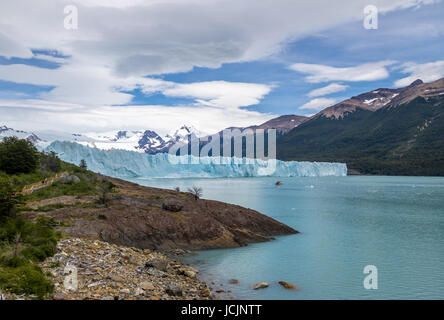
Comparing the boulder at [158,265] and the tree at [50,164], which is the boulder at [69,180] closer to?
the tree at [50,164]

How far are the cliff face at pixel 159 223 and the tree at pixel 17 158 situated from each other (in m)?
7.38

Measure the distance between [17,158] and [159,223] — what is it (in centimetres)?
1388

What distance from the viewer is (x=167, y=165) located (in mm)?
98312

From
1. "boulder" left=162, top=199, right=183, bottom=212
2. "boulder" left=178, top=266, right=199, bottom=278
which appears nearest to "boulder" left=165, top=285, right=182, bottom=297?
"boulder" left=178, top=266, right=199, bottom=278

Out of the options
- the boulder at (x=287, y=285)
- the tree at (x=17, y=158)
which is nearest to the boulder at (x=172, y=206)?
the boulder at (x=287, y=285)

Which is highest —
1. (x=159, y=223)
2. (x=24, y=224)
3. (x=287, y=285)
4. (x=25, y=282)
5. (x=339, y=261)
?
(x=24, y=224)

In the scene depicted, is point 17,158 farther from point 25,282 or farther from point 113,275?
point 25,282

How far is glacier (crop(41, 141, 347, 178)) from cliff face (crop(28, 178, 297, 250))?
58795 mm

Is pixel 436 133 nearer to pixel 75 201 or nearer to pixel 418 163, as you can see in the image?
pixel 418 163

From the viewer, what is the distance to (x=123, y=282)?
11453 millimetres

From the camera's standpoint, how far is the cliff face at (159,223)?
59.7ft

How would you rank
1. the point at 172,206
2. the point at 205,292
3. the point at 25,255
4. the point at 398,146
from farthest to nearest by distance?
the point at 398,146 < the point at 172,206 < the point at 205,292 < the point at 25,255

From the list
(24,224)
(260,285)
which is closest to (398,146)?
(260,285)
